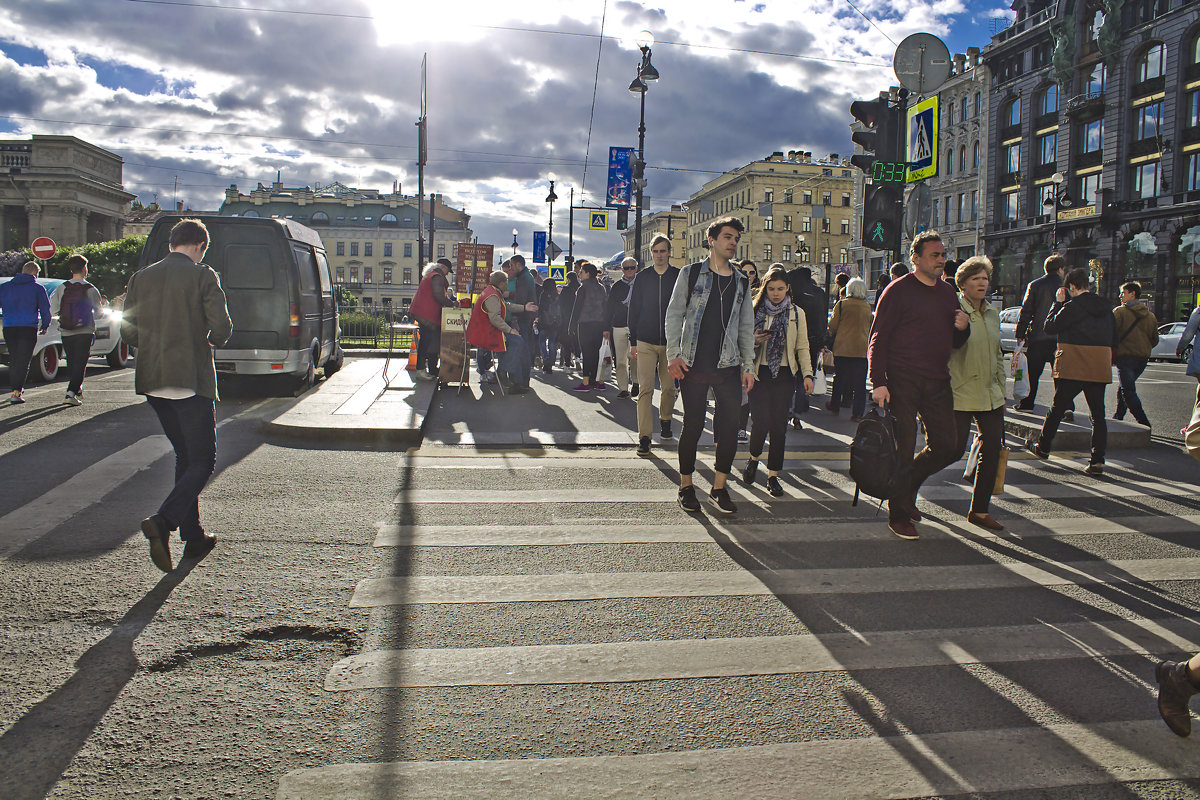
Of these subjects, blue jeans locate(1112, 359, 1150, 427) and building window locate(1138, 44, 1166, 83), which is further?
building window locate(1138, 44, 1166, 83)

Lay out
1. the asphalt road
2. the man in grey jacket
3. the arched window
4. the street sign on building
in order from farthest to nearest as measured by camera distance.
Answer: the arched window → the street sign on building → the man in grey jacket → the asphalt road

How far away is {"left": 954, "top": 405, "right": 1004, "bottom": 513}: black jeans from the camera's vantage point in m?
6.12

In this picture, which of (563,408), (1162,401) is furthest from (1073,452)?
(1162,401)

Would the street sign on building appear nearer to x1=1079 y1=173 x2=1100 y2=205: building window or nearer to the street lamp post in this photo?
the street lamp post

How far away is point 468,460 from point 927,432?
417 cm

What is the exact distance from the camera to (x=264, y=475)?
7.45m

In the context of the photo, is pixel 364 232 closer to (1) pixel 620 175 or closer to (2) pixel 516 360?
(1) pixel 620 175

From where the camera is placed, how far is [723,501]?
6445 mm

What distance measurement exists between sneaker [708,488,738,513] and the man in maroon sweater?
109 centimetres

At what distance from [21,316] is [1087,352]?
1204 centimetres

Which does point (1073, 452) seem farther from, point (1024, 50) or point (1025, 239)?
point (1024, 50)

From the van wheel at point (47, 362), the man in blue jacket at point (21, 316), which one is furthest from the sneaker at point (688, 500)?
the van wheel at point (47, 362)

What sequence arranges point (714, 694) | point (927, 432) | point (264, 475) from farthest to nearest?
point (264, 475) < point (927, 432) < point (714, 694)

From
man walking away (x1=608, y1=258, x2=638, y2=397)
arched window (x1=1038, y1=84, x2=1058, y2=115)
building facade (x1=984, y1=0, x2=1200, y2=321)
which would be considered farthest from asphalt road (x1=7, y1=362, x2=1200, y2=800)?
arched window (x1=1038, y1=84, x2=1058, y2=115)
